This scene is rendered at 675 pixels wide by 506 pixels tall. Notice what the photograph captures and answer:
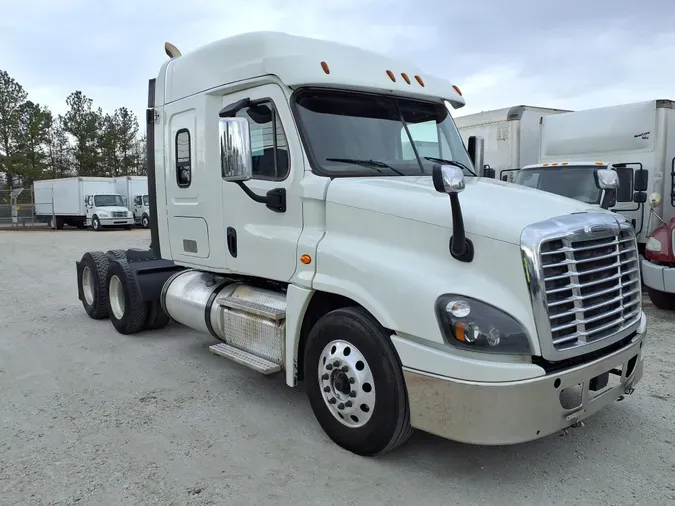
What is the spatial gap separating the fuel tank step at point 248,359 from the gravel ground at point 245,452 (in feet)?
1.26

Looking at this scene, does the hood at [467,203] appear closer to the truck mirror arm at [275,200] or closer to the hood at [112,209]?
the truck mirror arm at [275,200]

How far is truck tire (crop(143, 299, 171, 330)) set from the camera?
7.09m

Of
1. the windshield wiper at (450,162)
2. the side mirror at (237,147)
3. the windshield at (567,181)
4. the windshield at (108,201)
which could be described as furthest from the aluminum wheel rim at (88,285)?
the windshield at (108,201)

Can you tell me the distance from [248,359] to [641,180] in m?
6.99

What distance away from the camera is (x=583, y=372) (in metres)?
3.34

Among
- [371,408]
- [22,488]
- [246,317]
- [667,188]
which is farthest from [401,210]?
[667,188]

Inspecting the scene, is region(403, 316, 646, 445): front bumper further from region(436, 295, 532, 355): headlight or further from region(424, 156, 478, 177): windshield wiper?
region(424, 156, 478, 177): windshield wiper

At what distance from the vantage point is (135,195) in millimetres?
34750

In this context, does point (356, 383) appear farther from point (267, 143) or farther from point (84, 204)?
point (84, 204)

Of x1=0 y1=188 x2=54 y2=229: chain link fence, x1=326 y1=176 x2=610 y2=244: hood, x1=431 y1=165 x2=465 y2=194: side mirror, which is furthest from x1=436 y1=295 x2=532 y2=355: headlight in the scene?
x1=0 y1=188 x2=54 y2=229: chain link fence

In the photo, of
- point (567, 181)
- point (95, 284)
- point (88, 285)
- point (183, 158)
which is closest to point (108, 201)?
point (88, 285)

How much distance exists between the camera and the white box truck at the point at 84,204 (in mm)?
31375

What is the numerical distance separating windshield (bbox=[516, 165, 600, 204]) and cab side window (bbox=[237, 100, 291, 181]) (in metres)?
6.44

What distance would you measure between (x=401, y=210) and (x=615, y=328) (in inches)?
60.9
